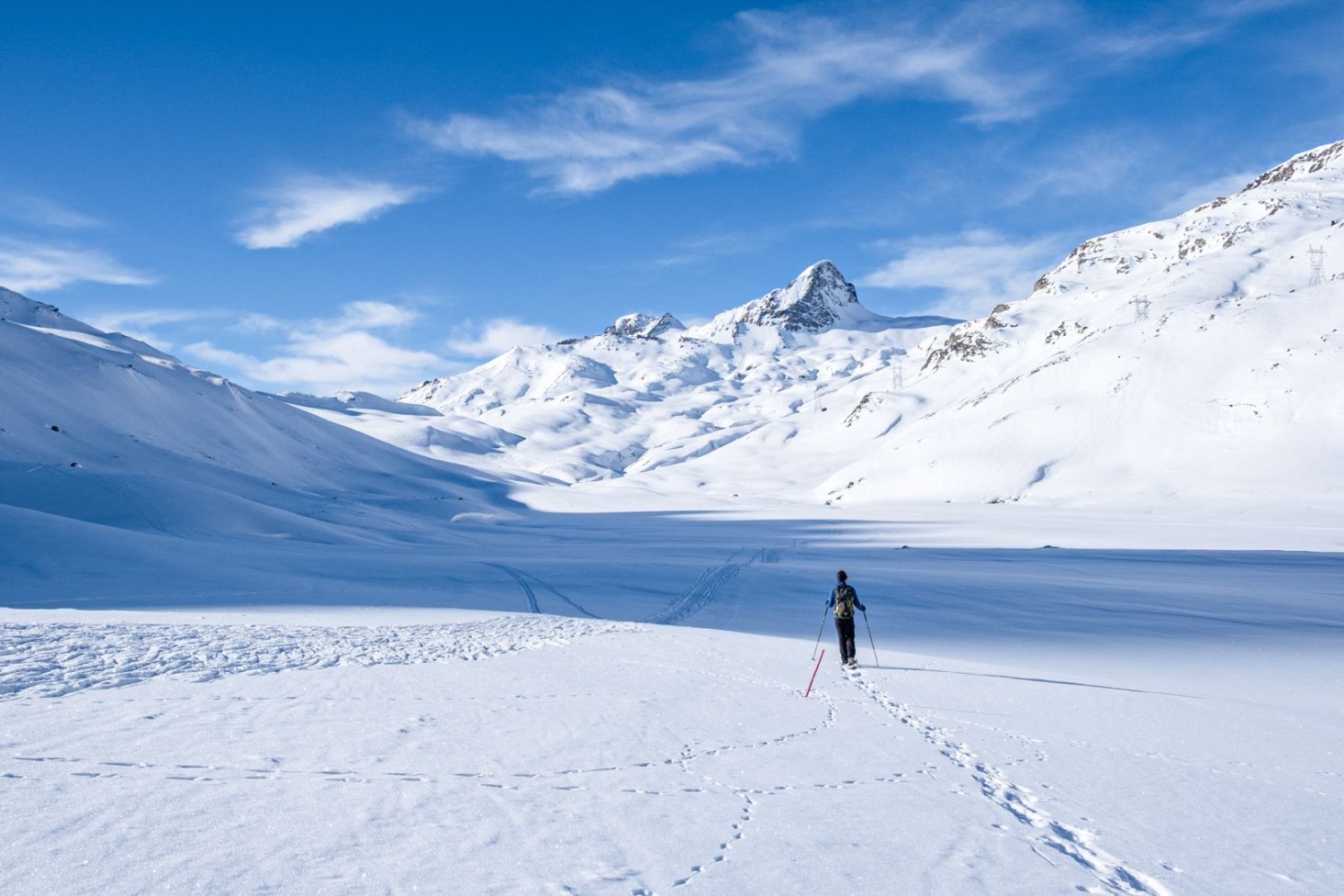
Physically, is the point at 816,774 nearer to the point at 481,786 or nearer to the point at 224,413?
the point at 481,786

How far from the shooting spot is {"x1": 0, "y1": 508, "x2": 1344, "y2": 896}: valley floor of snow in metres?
5.49

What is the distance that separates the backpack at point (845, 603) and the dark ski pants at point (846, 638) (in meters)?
0.08

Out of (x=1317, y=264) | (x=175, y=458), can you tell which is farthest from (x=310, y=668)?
(x=1317, y=264)

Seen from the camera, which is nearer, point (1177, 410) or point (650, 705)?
point (650, 705)

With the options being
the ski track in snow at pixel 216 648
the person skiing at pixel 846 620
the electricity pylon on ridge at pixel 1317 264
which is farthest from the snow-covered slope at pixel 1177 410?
the ski track in snow at pixel 216 648

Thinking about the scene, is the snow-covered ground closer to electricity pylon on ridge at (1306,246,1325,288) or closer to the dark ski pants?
the dark ski pants

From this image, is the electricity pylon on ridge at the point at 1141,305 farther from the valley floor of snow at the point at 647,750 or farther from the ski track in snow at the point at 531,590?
the valley floor of snow at the point at 647,750

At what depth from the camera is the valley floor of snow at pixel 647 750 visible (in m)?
5.49

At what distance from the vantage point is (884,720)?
1055 cm

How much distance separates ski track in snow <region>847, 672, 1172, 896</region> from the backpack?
15.4 ft

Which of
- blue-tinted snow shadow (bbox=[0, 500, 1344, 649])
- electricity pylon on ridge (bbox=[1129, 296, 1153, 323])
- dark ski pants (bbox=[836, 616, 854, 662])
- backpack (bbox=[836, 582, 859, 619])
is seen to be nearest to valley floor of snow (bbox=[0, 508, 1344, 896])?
blue-tinted snow shadow (bbox=[0, 500, 1344, 649])

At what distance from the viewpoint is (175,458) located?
60.3 m

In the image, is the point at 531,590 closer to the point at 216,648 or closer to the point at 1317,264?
the point at 216,648

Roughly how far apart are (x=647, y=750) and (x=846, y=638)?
7238 millimetres
